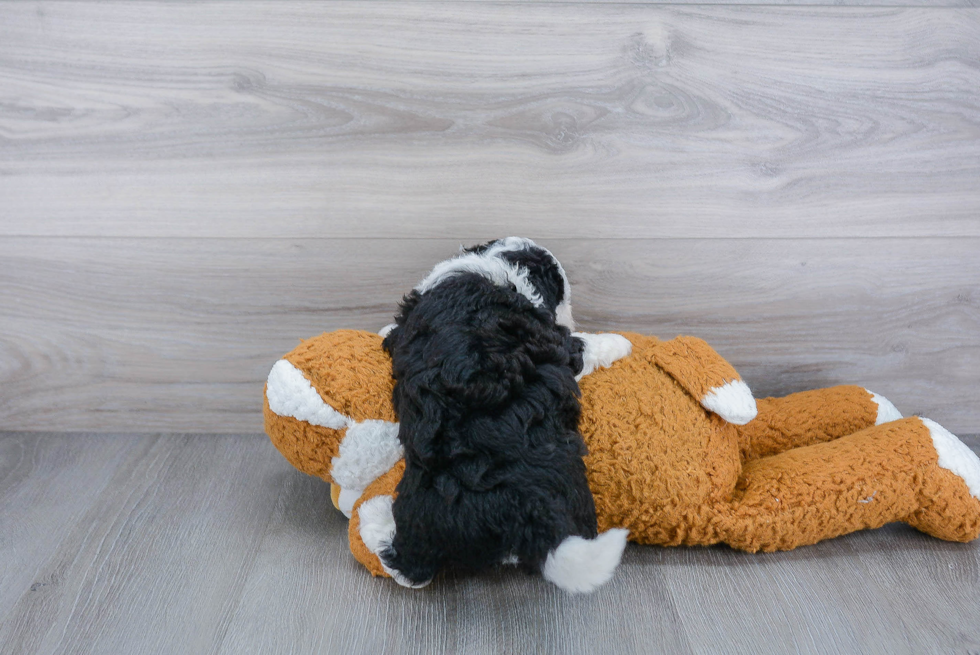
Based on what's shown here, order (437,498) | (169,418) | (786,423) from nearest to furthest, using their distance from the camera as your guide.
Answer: (437,498), (786,423), (169,418)

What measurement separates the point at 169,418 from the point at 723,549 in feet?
2.92

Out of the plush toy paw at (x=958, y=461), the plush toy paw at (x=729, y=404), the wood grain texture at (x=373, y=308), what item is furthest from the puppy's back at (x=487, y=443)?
A: the plush toy paw at (x=958, y=461)

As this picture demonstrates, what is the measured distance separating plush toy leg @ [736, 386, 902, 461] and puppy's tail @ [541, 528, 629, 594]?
38 centimetres

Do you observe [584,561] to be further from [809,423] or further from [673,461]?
[809,423]

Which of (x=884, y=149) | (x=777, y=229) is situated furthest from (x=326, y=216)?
(x=884, y=149)

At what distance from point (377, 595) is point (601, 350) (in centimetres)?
39

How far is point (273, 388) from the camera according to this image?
85 cm

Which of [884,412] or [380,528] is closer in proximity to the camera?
[380,528]

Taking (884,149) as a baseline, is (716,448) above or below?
below

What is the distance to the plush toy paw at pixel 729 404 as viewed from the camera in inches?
33.5

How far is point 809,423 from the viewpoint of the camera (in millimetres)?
996

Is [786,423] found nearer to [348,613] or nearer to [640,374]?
[640,374]

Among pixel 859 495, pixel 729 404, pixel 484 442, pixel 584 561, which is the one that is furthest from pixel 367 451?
pixel 859 495

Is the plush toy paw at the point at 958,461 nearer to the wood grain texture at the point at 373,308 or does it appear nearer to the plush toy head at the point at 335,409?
the wood grain texture at the point at 373,308
